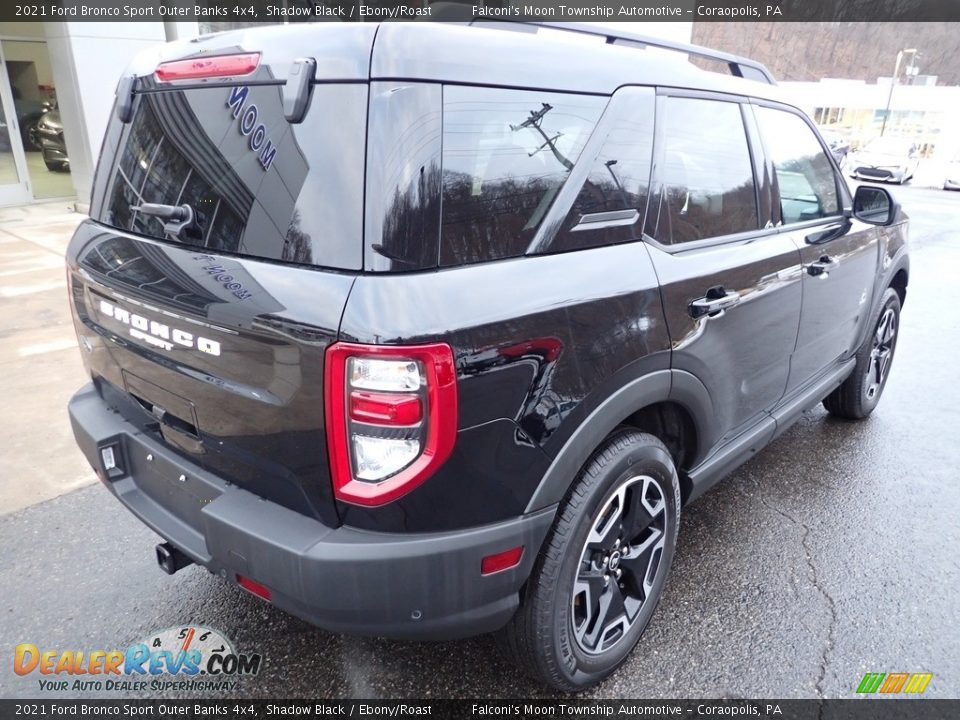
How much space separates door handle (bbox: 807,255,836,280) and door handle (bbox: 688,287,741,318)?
752mm

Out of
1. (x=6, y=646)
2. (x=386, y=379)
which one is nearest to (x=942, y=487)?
(x=386, y=379)

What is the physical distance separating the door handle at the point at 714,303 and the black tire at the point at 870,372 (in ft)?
6.32

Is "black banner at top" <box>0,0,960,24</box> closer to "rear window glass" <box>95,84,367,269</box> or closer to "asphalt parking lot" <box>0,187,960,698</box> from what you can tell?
Result: "rear window glass" <box>95,84,367,269</box>

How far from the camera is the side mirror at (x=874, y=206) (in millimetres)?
3523

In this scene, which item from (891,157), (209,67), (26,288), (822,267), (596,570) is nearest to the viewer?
(209,67)

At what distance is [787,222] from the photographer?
2.95 metres

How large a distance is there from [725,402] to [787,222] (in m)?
0.97

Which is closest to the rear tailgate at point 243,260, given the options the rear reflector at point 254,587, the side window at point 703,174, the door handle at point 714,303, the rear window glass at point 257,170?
the rear window glass at point 257,170

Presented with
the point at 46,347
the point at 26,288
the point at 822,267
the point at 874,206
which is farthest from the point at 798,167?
the point at 26,288

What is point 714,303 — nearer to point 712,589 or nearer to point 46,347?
point 712,589

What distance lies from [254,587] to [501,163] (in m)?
1.29

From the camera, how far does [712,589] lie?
2678 mm

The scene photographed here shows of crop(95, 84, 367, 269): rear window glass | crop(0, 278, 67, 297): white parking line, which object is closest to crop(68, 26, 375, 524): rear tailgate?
crop(95, 84, 367, 269): rear window glass

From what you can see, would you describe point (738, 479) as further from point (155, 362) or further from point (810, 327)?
point (155, 362)
